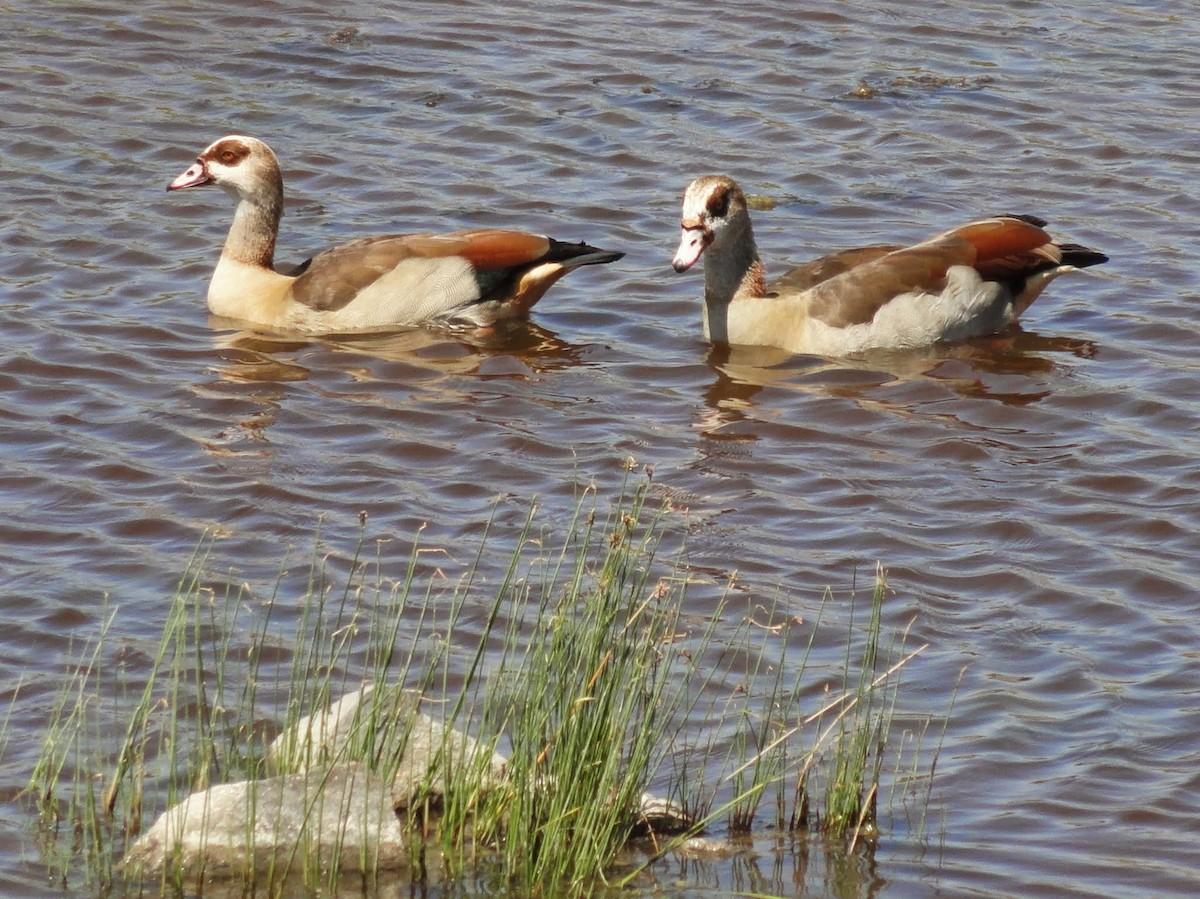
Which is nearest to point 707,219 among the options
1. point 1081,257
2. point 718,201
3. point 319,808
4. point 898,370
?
point 718,201

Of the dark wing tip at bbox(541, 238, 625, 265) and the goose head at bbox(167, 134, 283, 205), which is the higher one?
the goose head at bbox(167, 134, 283, 205)

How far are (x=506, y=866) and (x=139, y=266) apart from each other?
6750 mm

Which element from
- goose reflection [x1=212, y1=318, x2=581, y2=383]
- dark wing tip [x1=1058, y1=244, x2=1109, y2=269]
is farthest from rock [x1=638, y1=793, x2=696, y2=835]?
dark wing tip [x1=1058, y1=244, x2=1109, y2=269]

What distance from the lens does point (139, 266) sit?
10.8 meters

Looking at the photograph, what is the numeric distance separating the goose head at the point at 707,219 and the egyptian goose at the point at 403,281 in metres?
0.44

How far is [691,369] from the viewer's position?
9961mm

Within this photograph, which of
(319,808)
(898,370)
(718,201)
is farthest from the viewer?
(718,201)

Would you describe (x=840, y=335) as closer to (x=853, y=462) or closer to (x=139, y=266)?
(x=853, y=462)

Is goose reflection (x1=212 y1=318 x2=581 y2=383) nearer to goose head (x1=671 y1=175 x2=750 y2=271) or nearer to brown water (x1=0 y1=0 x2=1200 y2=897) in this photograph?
brown water (x1=0 y1=0 x2=1200 y2=897)

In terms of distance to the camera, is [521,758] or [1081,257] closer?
[521,758]

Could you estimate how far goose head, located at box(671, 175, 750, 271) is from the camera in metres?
10.2

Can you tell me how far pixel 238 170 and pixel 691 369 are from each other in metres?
2.83

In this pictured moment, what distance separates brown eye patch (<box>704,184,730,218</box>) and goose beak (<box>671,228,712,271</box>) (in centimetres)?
13

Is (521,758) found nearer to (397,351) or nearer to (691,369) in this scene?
(691,369)
